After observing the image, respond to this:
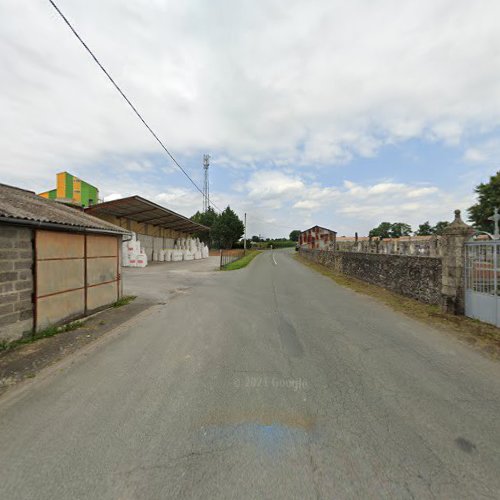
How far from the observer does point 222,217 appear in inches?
2356

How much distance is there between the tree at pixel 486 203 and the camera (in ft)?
107

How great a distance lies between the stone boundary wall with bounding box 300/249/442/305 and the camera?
8.56 m

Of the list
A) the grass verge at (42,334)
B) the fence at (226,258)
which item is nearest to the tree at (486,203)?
the fence at (226,258)

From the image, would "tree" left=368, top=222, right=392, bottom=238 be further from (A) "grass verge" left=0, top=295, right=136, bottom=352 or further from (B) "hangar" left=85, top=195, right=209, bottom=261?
(A) "grass verge" left=0, top=295, right=136, bottom=352

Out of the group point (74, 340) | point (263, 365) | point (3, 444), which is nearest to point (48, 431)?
point (3, 444)

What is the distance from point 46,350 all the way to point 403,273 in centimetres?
1129

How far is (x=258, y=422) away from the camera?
282cm

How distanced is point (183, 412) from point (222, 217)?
190ft

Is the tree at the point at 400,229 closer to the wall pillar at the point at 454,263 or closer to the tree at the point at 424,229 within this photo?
the tree at the point at 424,229

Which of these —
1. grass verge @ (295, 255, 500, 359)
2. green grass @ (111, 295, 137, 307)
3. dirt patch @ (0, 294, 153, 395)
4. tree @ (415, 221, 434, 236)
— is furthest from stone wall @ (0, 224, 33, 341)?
tree @ (415, 221, 434, 236)

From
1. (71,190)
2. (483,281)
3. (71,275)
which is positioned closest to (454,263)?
(483,281)

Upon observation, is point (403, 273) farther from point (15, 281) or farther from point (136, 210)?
point (136, 210)

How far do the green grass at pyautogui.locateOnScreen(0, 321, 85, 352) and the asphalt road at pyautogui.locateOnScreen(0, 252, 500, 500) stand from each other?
54.2 inches

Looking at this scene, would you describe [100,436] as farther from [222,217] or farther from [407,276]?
[222,217]
